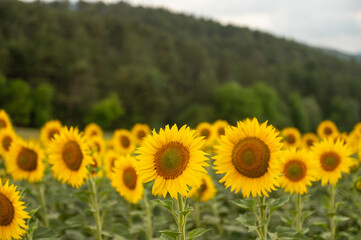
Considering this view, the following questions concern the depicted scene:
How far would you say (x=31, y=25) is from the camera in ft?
249

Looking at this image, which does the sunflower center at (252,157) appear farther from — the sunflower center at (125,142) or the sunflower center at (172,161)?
the sunflower center at (125,142)

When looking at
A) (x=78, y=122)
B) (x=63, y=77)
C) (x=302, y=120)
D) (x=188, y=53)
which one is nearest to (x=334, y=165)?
(x=78, y=122)

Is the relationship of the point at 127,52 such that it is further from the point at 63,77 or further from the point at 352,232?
the point at 352,232

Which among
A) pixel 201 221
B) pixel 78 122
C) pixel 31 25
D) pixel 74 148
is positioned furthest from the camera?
pixel 31 25

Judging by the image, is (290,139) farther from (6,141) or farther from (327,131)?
(6,141)

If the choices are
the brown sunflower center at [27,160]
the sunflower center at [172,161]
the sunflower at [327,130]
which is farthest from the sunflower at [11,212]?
the sunflower at [327,130]

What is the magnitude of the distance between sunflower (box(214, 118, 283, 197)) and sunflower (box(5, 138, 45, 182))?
3160 mm

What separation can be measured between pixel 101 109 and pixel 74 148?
50.9 m

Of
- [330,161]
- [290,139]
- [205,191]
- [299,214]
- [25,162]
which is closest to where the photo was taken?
[299,214]

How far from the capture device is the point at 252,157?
10.9ft

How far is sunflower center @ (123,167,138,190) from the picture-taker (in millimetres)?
5012

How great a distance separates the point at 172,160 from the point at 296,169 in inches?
78.6

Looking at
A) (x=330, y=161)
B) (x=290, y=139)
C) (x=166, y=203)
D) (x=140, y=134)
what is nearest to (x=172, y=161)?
(x=166, y=203)

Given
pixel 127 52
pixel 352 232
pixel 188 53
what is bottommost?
pixel 352 232
